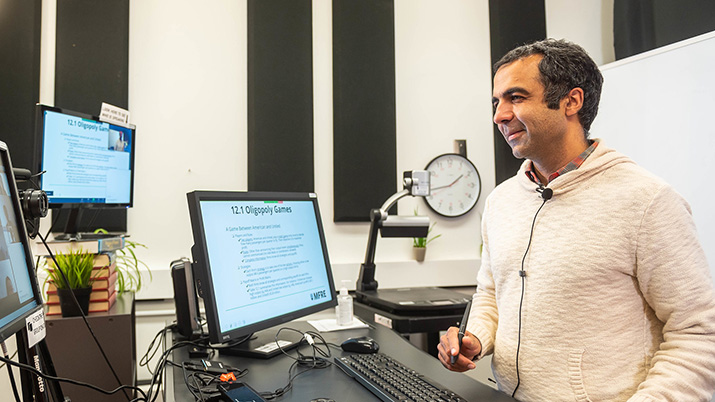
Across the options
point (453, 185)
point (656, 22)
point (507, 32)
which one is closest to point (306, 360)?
point (453, 185)

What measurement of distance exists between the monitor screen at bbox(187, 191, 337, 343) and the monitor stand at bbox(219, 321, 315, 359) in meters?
0.06

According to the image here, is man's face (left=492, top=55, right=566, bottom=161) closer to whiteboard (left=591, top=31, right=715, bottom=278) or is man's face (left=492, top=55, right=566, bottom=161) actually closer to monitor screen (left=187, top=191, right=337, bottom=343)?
Result: monitor screen (left=187, top=191, right=337, bottom=343)

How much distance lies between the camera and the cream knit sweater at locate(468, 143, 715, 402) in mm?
1036

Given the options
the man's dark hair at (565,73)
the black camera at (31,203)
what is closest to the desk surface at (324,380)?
the black camera at (31,203)

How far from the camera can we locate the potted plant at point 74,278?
1.56 metres

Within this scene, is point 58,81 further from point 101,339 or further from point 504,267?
point 504,267

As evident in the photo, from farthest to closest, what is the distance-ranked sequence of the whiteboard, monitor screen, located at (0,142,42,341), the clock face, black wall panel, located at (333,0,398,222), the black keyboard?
the clock face
black wall panel, located at (333,0,398,222)
the whiteboard
the black keyboard
monitor screen, located at (0,142,42,341)

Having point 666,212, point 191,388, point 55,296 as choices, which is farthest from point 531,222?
point 55,296

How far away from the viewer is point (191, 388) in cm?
101

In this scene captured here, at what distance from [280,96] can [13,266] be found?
2.14 m

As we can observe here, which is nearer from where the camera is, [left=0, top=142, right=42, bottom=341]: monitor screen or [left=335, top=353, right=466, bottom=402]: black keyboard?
[left=0, top=142, right=42, bottom=341]: monitor screen

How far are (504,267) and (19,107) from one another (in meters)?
2.49

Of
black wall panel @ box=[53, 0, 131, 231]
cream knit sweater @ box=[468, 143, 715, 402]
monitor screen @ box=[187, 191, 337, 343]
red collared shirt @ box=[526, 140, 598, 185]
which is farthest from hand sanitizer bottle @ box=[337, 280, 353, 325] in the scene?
black wall panel @ box=[53, 0, 131, 231]

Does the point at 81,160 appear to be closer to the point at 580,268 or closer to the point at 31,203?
the point at 31,203
